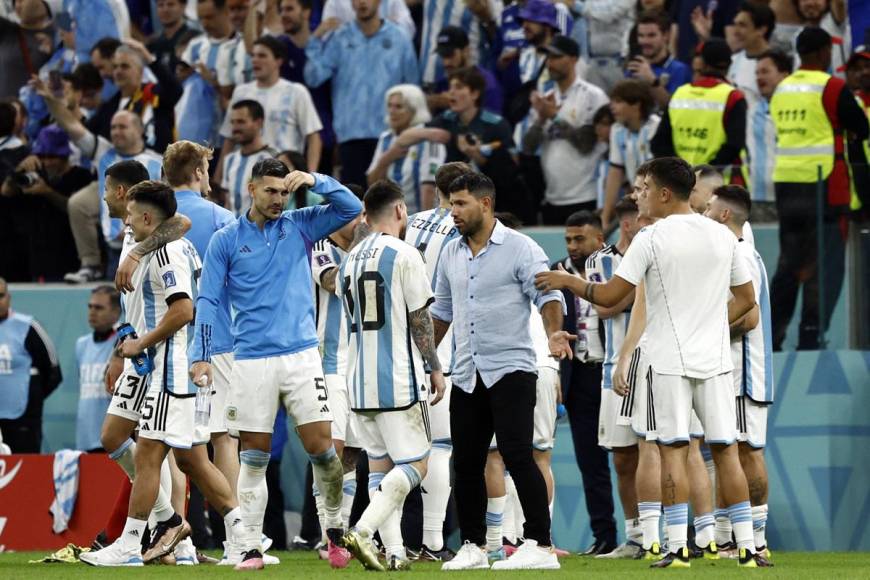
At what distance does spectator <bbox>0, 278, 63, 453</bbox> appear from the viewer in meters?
16.0

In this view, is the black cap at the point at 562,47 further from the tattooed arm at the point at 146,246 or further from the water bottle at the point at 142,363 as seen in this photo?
the water bottle at the point at 142,363

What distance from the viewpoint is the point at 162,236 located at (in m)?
10.9

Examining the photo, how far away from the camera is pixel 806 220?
14.0 m

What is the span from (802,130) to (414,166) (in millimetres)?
4130

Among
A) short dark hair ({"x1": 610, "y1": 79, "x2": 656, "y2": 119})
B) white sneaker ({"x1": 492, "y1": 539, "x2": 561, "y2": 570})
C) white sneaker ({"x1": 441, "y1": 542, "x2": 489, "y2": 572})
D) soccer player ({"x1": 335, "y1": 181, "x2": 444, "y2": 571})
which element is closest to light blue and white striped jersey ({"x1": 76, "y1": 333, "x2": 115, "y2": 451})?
short dark hair ({"x1": 610, "y1": 79, "x2": 656, "y2": 119})

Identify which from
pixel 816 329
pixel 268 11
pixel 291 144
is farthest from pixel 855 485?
pixel 268 11

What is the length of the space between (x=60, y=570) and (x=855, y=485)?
6.90 meters

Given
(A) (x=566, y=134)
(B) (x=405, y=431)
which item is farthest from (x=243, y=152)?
(B) (x=405, y=431)

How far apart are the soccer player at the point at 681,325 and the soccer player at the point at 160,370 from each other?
2.40 meters

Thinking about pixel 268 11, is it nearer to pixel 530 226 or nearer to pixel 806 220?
→ pixel 530 226

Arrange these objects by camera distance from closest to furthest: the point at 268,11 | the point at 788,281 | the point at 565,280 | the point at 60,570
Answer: the point at 565,280 < the point at 60,570 < the point at 788,281 < the point at 268,11

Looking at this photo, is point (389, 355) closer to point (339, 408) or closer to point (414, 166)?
point (339, 408)

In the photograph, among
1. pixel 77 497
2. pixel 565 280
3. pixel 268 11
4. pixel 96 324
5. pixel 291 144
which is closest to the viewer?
pixel 565 280

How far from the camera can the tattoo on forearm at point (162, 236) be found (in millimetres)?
10805
